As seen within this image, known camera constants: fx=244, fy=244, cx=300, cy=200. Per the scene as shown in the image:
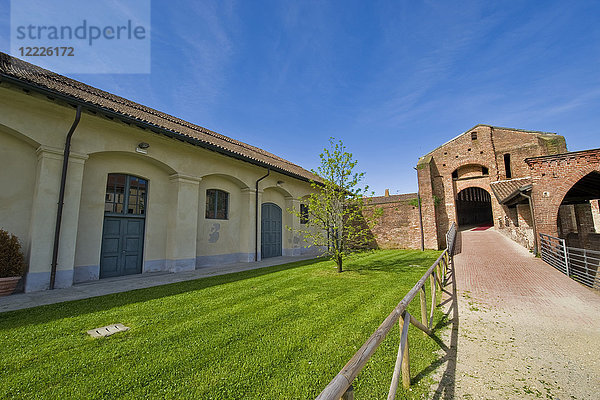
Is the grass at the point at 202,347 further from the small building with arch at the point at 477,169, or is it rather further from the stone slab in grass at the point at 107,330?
the small building with arch at the point at 477,169

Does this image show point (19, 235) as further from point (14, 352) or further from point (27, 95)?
point (14, 352)

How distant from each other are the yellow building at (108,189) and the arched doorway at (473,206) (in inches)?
745

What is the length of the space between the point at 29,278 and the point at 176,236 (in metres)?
3.47

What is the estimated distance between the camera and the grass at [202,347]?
238 centimetres

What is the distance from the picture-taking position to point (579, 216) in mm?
14719

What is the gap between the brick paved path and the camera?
2.48 metres

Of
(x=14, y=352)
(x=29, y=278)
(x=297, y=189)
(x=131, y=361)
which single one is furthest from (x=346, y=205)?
(x=29, y=278)

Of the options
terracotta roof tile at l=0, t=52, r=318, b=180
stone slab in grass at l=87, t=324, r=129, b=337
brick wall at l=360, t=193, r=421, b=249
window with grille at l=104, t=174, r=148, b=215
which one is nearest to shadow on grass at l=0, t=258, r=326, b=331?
stone slab in grass at l=87, t=324, r=129, b=337

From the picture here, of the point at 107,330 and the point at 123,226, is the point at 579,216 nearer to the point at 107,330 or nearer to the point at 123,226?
the point at 107,330

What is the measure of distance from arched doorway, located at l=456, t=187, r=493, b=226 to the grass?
20952mm

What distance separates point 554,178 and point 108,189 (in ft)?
51.9

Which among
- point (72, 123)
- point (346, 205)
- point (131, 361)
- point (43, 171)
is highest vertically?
point (72, 123)

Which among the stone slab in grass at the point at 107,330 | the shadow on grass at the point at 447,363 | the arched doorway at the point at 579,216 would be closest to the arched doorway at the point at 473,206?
the arched doorway at the point at 579,216

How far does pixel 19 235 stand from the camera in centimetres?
580
